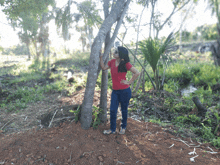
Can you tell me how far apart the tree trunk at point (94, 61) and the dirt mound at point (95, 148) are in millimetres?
264

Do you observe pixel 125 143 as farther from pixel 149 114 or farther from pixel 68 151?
pixel 149 114

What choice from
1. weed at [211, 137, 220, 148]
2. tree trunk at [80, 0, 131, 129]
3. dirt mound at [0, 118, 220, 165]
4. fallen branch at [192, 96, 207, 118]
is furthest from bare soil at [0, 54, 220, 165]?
fallen branch at [192, 96, 207, 118]

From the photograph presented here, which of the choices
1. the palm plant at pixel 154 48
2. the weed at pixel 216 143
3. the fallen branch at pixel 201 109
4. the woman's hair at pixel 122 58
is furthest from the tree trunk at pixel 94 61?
the fallen branch at pixel 201 109

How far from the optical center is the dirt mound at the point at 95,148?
2.18 meters

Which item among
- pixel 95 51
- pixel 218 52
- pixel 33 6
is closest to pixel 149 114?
pixel 95 51

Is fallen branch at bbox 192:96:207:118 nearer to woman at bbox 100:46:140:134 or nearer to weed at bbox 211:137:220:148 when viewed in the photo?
weed at bbox 211:137:220:148

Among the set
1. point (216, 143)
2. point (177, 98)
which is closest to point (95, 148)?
point (216, 143)

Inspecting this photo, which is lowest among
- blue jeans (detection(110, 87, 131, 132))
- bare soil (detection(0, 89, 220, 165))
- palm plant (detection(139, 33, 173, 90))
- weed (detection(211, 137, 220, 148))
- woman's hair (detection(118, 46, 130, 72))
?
weed (detection(211, 137, 220, 148))

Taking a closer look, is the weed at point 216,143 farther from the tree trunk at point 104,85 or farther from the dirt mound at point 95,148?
the tree trunk at point 104,85

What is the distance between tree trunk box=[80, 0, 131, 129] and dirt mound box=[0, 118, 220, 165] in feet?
0.87

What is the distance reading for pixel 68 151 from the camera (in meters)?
2.29

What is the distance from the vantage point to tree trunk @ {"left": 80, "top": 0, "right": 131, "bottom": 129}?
2.67 meters

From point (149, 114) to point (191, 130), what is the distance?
1168 millimetres

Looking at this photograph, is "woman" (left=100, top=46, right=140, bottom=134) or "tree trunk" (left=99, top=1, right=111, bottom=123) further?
"tree trunk" (left=99, top=1, right=111, bottom=123)
